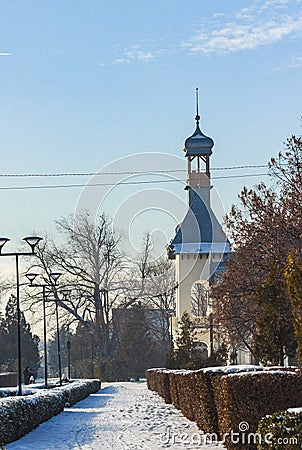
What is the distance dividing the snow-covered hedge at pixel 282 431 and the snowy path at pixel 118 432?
4.51 meters

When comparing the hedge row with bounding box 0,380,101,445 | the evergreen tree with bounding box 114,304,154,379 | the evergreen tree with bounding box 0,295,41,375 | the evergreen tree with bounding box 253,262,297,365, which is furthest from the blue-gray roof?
the evergreen tree with bounding box 253,262,297,365

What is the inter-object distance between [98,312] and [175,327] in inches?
272

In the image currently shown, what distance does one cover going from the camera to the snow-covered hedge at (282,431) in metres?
7.63

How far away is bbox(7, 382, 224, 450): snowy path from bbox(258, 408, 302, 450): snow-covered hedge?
4509 millimetres

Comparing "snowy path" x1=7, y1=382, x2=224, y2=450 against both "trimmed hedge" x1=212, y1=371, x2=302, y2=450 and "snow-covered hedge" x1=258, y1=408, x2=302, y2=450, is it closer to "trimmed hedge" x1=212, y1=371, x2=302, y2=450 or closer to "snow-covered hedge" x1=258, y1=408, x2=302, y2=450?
"trimmed hedge" x1=212, y1=371, x2=302, y2=450

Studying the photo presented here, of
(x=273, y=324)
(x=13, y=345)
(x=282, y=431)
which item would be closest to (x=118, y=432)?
(x=273, y=324)

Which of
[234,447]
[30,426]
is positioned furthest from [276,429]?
[30,426]

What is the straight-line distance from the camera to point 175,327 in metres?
56.5

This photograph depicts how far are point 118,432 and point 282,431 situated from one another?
28.5 feet

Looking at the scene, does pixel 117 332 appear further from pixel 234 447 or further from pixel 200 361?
pixel 234 447

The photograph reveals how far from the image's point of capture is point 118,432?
16031 millimetres

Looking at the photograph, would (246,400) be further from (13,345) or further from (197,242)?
(13,345)

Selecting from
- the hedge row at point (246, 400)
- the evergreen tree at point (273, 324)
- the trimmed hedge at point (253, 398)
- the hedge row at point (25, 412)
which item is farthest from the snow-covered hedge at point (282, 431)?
the evergreen tree at point (273, 324)

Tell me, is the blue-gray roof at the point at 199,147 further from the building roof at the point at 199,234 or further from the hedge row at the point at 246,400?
the hedge row at the point at 246,400
